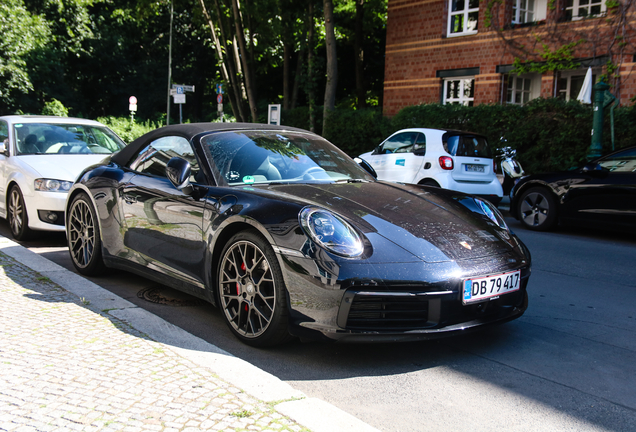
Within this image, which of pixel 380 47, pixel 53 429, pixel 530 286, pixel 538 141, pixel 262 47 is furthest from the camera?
pixel 380 47

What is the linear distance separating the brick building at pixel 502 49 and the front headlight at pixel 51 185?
575 inches

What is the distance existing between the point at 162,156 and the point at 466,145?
295 inches

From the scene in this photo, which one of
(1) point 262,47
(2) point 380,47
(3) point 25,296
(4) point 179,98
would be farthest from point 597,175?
(2) point 380,47

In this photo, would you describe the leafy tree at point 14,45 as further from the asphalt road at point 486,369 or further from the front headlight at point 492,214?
the front headlight at point 492,214

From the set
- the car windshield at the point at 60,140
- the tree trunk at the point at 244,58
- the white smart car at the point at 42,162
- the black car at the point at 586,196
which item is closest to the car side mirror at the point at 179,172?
the white smart car at the point at 42,162

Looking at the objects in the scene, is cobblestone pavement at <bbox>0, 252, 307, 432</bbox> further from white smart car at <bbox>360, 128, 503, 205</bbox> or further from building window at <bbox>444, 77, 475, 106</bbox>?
building window at <bbox>444, 77, 475, 106</bbox>

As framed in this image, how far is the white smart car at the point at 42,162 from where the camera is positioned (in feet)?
22.5

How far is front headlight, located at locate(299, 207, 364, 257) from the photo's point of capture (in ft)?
10.9

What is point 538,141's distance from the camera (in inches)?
576

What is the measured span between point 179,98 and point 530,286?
23.3 m

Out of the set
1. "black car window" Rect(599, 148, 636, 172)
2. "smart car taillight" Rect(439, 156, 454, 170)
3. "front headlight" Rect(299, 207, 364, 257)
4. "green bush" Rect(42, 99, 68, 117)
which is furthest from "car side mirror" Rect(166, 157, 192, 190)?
"green bush" Rect(42, 99, 68, 117)

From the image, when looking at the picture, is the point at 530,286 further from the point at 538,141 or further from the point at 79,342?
the point at 538,141

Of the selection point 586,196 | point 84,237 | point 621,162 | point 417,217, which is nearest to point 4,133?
point 84,237

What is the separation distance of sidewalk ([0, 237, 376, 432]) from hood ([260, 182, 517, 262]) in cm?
107
